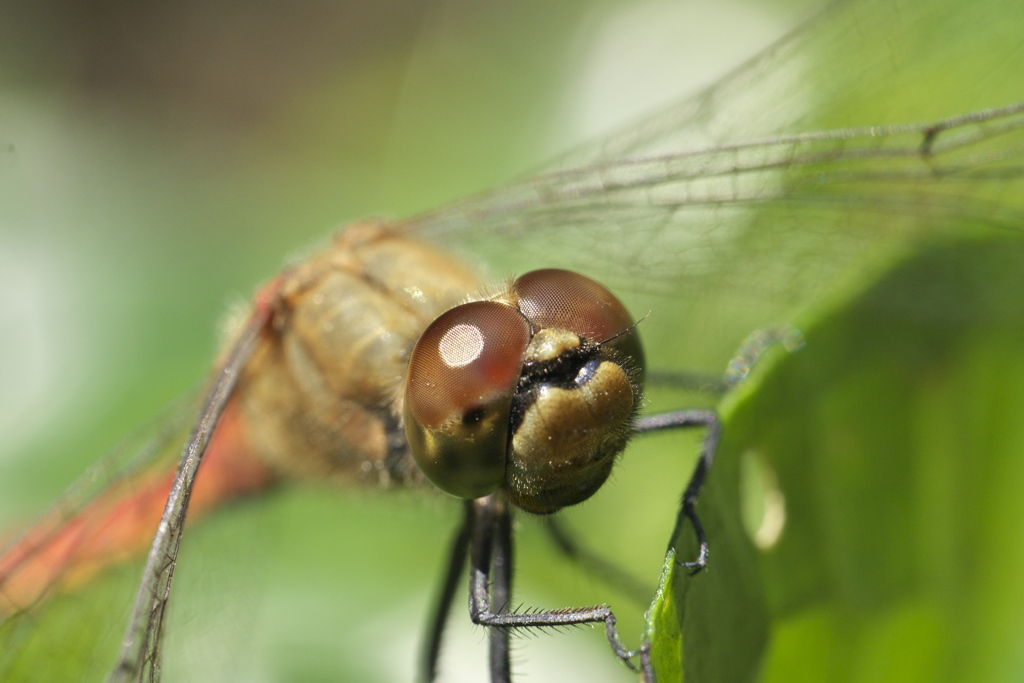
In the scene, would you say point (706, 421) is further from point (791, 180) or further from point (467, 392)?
point (791, 180)

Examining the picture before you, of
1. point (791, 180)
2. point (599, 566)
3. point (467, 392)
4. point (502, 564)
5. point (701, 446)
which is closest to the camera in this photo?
point (467, 392)

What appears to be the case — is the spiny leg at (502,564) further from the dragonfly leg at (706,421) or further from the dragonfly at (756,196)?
the dragonfly at (756,196)

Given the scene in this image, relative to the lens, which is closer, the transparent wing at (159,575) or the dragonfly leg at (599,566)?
the transparent wing at (159,575)

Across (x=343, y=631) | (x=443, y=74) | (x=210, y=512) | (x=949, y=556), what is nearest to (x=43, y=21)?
(x=443, y=74)

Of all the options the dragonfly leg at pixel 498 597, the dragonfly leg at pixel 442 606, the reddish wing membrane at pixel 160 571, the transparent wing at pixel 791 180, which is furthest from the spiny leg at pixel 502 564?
the transparent wing at pixel 791 180

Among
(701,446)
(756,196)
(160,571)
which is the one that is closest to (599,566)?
(701,446)

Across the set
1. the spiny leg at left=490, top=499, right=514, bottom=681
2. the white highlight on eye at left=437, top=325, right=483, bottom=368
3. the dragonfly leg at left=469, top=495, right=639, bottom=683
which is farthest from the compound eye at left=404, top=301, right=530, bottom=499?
the spiny leg at left=490, top=499, right=514, bottom=681
